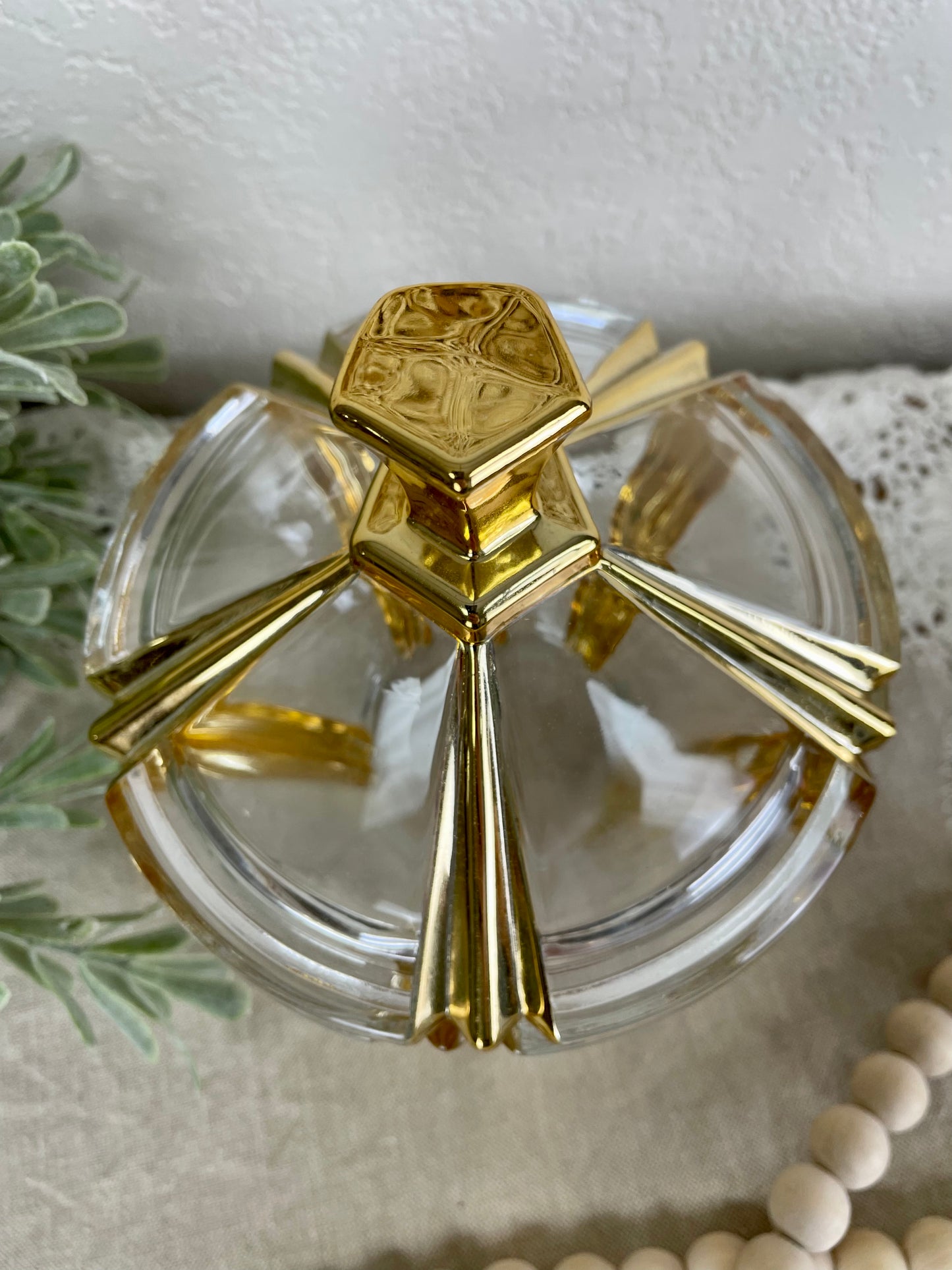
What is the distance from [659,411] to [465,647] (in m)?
0.13

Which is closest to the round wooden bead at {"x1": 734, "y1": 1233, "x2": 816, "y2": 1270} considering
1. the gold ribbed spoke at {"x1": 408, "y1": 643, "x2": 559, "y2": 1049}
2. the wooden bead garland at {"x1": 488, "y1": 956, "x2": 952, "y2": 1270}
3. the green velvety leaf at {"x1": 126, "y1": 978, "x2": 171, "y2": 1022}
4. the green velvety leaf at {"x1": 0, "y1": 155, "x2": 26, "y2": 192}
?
the wooden bead garland at {"x1": 488, "y1": 956, "x2": 952, "y2": 1270}

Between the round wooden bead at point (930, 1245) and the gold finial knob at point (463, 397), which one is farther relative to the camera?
the round wooden bead at point (930, 1245)

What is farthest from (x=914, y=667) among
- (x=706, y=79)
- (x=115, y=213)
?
(x=115, y=213)

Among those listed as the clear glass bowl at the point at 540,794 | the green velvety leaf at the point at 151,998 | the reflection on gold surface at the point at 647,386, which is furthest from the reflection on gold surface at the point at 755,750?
the green velvety leaf at the point at 151,998

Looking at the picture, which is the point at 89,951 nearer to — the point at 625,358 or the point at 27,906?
the point at 27,906

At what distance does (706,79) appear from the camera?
0.33m

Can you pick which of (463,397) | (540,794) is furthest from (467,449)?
(540,794)

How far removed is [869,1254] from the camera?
324 millimetres

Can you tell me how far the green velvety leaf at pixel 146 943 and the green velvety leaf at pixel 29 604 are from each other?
11cm

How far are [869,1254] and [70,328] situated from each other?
40 centimetres

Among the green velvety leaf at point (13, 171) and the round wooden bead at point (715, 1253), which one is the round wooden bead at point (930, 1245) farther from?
the green velvety leaf at point (13, 171)

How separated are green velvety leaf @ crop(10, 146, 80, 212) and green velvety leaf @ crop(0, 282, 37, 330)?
28mm

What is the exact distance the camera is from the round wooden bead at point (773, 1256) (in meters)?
0.32

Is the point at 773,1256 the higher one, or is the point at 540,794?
the point at 540,794
